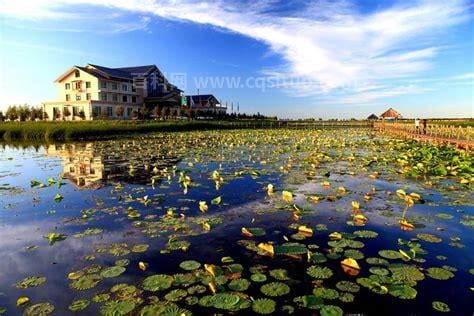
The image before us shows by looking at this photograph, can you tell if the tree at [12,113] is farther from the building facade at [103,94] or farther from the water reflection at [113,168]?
the water reflection at [113,168]

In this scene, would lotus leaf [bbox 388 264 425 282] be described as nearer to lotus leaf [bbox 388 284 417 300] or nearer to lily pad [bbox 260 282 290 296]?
lotus leaf [bbox 388 284 417 300]

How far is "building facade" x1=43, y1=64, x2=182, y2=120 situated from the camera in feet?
154

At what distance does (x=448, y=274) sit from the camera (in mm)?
4016

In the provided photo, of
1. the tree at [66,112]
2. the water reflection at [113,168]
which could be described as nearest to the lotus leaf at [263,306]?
the water reflection at [113,168]

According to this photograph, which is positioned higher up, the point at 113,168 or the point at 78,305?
the point at 113,168

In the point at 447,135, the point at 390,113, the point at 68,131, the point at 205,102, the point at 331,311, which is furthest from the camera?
the point at 205,102

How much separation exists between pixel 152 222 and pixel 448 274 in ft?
14.6

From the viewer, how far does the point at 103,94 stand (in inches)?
1905

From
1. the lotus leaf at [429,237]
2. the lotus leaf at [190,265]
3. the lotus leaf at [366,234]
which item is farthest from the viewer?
the lotus leaf at [366,234]

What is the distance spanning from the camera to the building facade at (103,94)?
46938mm

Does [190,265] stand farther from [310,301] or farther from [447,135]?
[447,135]

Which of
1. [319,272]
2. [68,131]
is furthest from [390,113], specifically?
[319,272]

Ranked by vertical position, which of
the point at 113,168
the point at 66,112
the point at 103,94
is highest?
the point at 103,94

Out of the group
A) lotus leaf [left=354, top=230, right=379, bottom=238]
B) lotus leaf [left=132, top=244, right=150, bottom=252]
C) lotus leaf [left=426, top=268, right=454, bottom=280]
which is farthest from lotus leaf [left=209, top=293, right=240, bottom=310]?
lotus leaf [left=354, top=230, right=379, bottom=238]
